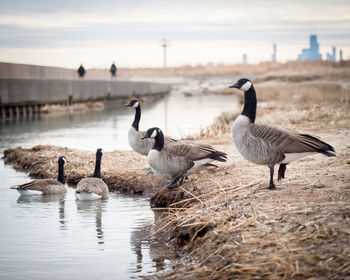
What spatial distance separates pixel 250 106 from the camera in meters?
7.38

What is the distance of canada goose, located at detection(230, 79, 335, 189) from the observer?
21.7ft

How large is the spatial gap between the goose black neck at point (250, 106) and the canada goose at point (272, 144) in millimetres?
107

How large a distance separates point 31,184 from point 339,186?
5943 millimetres

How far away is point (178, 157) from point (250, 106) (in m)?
1.56

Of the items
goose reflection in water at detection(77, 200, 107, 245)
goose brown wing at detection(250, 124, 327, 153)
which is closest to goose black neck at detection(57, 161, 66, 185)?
goose reflection in water at detection(77, 200, 107, 245)

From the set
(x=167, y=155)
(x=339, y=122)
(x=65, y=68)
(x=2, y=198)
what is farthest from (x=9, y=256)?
(x=65, y=68)

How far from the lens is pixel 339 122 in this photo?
51.1ft

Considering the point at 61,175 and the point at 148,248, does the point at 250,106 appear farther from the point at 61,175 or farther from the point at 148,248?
the point at 61,175

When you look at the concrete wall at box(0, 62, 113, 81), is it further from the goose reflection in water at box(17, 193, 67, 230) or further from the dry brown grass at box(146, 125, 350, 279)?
the dry brown grass at box(146, 125, 350, 279)

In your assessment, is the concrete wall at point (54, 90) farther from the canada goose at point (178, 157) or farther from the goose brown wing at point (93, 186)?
the canada goose at point (178, 157)

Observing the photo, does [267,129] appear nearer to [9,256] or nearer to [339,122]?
[9,256]

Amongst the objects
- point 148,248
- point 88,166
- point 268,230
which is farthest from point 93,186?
point 268,230

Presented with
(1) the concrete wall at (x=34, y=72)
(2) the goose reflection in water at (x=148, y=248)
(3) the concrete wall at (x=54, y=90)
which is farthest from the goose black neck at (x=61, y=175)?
(1) the concrete wall at (x=34, y=72)

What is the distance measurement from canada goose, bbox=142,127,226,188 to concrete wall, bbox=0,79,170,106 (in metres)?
19.0
